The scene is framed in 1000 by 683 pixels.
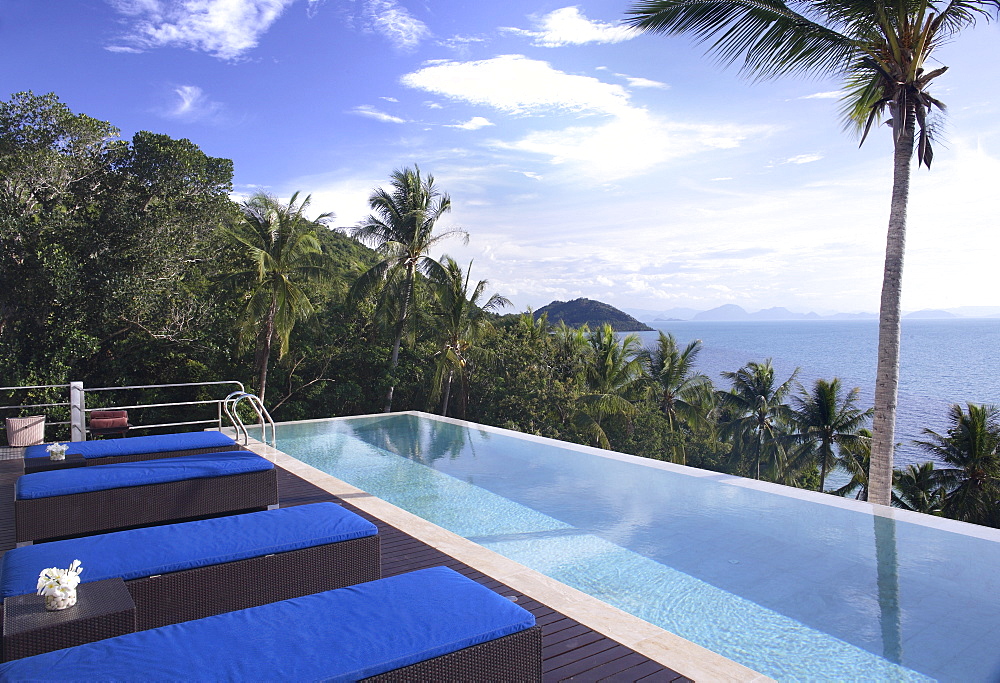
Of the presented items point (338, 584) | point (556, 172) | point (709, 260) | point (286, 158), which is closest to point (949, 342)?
point (709, 260)

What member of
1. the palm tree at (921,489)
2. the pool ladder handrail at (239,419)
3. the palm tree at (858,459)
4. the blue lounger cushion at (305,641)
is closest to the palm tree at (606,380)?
the palm tree at (858,459)

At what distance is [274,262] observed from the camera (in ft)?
44.2

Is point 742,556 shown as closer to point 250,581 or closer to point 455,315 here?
point 250,581

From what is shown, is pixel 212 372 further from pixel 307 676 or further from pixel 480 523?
pixel 307 676

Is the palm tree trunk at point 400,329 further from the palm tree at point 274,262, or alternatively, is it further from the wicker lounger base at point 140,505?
the wicker lounger base at point 140,505

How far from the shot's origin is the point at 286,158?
615 inches

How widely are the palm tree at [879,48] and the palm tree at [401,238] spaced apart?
32.0 ft

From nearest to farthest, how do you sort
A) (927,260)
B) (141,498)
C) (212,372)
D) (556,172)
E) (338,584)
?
(338,584) → (141,498) → (212,372) → (556,172) → (927,260)

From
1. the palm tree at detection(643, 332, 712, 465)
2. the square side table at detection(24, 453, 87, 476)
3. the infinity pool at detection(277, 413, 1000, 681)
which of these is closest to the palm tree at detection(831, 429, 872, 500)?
the palm tree at detection(643, 332, 712, 465)

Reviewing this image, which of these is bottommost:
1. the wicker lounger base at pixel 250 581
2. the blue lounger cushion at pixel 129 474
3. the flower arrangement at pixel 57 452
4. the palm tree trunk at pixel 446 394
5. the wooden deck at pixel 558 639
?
the palm tree trunk at pixel 446 394

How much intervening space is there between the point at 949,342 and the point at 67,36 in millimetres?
100951

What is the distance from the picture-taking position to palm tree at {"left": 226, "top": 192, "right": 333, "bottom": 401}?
13.4 meters

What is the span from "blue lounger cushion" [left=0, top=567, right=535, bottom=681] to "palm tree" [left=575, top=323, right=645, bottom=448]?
1694 cm

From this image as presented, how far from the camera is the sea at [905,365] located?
4800cm
